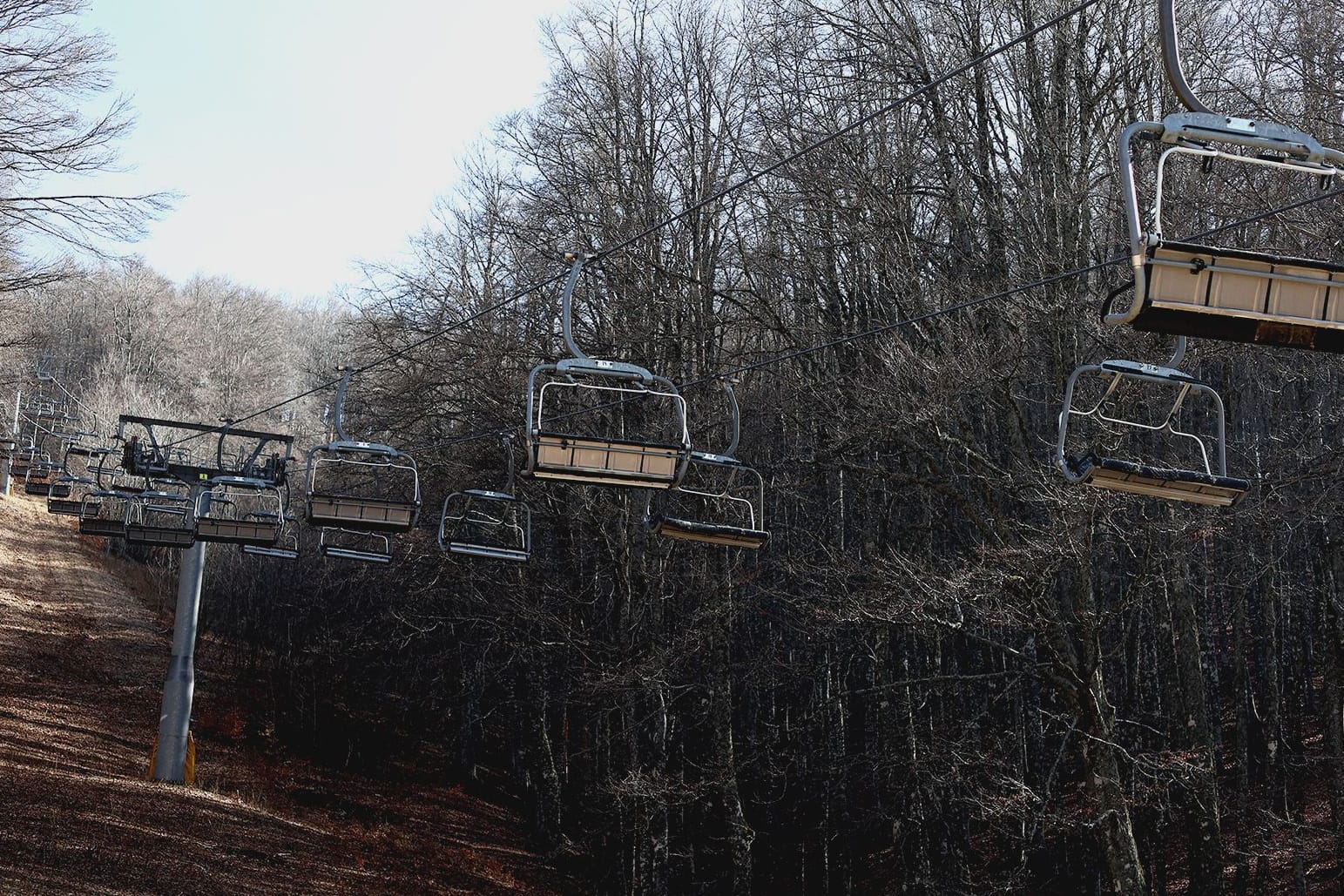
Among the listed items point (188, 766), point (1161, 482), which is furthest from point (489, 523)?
point (188, 766)

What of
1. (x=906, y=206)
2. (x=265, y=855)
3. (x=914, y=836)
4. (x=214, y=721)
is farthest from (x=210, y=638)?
(x=906, y=206)

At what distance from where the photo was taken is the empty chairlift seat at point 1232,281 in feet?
14.0

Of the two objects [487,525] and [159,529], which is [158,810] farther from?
[487,525]

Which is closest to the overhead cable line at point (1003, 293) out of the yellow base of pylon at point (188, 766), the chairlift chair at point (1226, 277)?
the chairlift chair at point (1226, 277)

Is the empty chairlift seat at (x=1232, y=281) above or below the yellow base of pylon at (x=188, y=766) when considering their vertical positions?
above

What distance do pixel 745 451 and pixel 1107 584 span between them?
6.17 meters

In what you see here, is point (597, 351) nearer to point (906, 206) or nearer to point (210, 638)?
point (906, 206)

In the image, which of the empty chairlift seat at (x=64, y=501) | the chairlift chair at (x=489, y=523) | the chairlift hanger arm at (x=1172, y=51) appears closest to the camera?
the chairlift hanger arm at (x=1172, y=51)

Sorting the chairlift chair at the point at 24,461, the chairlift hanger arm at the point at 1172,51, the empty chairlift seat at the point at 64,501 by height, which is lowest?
the empty chairlift seat at the point at 64,501

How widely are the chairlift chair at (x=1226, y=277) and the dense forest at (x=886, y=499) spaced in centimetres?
657

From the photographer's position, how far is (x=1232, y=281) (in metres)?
4.31

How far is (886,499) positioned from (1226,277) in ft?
53.4

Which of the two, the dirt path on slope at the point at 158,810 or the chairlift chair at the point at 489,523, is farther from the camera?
the dirt path on slope at the point at 158,810

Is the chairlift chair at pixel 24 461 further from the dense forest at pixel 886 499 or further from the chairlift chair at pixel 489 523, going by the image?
the chairlift chair at pixel 489 523
